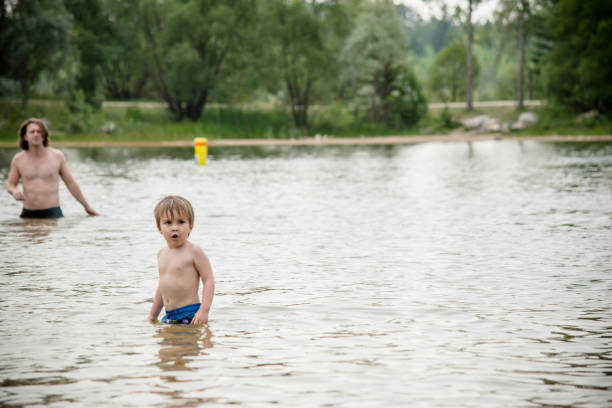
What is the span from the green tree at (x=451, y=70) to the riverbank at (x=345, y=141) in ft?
69.4

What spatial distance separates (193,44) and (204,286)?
2345 inches

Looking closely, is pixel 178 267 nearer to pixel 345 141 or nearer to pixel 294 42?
pixel 345 141

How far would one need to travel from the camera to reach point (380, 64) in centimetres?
7162

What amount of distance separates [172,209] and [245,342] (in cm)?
120

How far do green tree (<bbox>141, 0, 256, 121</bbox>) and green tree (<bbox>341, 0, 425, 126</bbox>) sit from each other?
984 centimetres

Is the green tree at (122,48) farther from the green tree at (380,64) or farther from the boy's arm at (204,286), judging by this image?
the boy's arm at (204,286)

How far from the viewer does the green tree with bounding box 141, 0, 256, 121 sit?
6234 cm

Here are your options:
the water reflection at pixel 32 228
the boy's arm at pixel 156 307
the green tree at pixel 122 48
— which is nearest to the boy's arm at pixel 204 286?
the boy's arm at pixel 156 307

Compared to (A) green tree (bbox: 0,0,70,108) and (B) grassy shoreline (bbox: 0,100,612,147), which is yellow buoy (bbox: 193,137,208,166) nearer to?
(B) grassy shoreline (bbox: 0,100,612,147)

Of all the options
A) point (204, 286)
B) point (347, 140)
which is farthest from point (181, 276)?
point (347, 140)

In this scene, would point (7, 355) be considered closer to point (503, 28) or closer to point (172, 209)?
point (172, 209)

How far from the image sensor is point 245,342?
7375 millimetres

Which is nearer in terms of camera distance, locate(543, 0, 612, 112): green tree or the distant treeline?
the distant treeline

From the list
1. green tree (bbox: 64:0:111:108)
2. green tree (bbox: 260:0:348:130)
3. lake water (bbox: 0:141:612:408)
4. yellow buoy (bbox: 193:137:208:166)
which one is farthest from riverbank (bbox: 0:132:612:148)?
lake water (bbox: 0:141:612:408)
